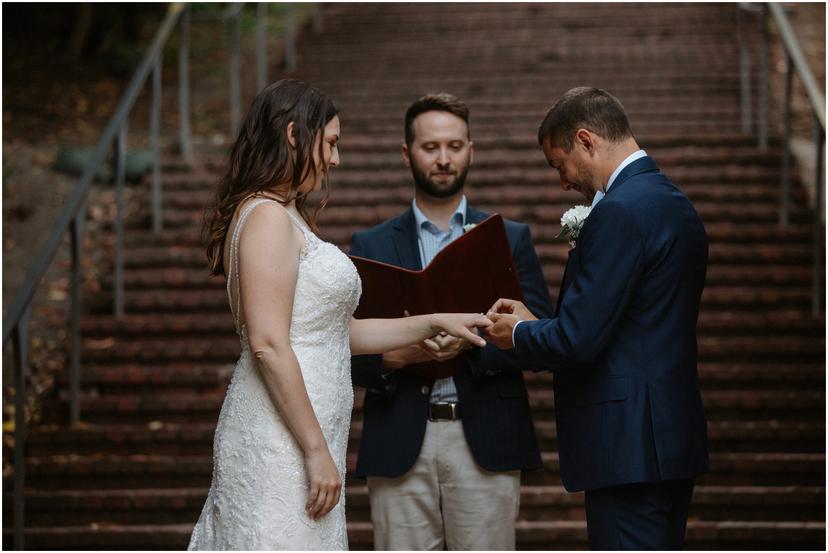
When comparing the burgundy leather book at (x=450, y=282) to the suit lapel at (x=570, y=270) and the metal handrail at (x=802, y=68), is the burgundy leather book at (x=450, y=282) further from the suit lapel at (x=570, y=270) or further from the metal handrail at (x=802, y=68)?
the metal handrail at (x=802, y=68)

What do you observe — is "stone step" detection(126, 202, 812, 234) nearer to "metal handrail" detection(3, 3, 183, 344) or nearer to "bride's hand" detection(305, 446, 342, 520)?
"metal handrail" detection(3, 3, 183, 344)

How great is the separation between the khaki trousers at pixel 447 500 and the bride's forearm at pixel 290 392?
824 mm

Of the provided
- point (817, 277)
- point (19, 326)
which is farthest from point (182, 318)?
point (817, 277)

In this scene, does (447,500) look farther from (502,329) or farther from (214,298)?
(214,298)

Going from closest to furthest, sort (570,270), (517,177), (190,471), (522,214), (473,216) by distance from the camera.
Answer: (570,270) → (473,216) → (190,471) → (522,214) → (517,177)

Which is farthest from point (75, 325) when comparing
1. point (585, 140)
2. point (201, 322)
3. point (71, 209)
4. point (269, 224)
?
point (585, 140)

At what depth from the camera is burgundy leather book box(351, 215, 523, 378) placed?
131 inches

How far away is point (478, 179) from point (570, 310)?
490 centimetres

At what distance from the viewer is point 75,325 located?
5859mm

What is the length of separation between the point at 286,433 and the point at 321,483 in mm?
165

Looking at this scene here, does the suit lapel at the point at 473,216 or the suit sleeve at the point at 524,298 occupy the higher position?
the suit lapel at the point at 473,216

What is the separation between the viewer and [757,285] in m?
6.81

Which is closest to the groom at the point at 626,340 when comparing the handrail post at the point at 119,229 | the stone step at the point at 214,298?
the stone step at the point at 214,298

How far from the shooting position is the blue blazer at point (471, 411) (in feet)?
11.5
